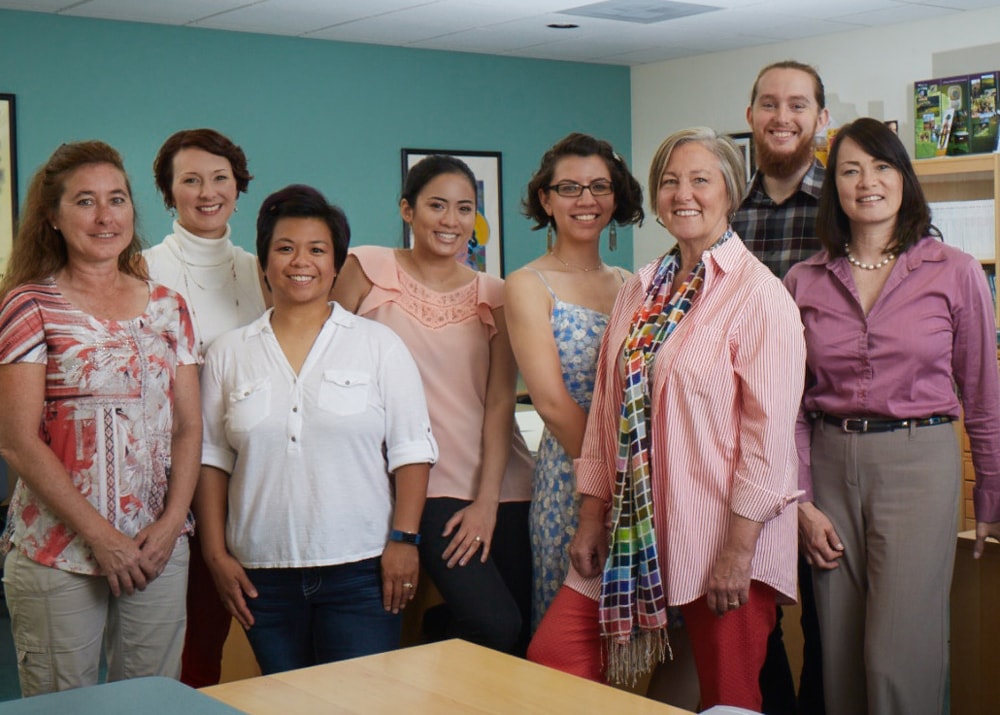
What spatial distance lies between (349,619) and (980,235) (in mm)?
4789

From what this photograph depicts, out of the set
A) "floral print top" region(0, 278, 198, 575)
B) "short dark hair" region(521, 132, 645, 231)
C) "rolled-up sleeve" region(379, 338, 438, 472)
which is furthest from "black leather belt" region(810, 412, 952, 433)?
"floral print top" region(0, 278, 198, 575)

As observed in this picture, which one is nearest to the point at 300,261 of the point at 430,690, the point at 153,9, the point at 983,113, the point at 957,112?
the point at 430,690

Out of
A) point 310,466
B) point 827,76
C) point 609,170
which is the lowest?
point 310,466

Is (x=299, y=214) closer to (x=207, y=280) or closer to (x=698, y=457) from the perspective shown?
(x=207, y=280)

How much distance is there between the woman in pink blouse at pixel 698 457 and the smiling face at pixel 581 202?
26 cm

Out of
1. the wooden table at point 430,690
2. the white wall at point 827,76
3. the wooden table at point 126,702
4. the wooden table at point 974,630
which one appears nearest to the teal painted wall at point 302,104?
the white wall at point 827,76

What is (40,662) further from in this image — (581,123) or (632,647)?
(581,123)

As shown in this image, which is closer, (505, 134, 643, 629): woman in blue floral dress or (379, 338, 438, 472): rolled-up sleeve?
(379, 338, 438, 472): rolled-up sleeve

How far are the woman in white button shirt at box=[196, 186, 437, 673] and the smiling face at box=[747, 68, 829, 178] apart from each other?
1093 millimetres

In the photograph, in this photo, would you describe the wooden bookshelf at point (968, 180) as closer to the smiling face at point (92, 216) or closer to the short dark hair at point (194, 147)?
the short dark hair at point (194, 147)

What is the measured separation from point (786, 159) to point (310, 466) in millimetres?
1417

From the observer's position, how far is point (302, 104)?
7559mm

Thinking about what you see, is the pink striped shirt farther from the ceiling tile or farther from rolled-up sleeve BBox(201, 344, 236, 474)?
the ceiling tile

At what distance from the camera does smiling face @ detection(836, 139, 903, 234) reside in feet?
8.40
